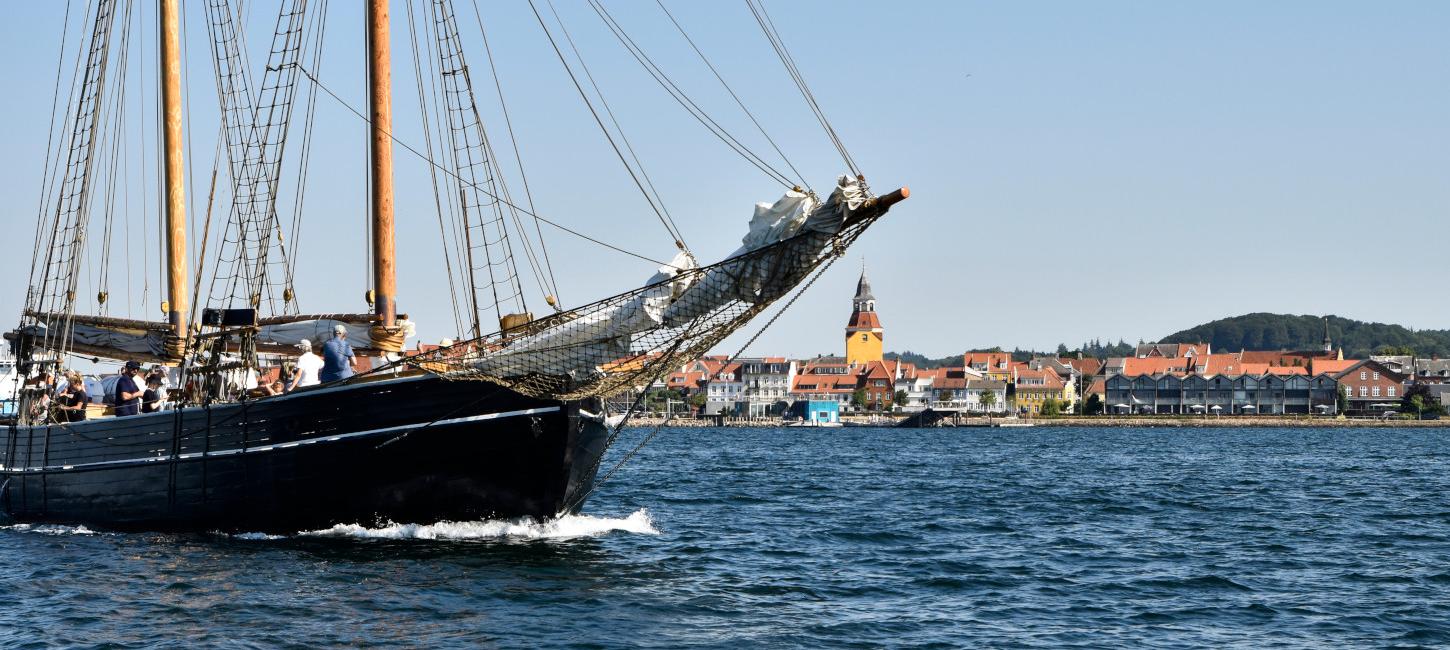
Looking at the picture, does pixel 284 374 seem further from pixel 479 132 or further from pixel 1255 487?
pixel 1255 487

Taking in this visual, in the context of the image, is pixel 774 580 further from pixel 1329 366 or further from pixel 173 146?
pixel 1329 366

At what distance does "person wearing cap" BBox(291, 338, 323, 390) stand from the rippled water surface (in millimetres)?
2194

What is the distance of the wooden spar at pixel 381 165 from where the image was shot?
23.7m

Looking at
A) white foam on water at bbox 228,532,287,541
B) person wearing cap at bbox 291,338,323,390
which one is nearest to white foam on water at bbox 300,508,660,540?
white foam on water at bbox 228,532,287,541

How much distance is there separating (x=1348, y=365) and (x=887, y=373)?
2115 inches

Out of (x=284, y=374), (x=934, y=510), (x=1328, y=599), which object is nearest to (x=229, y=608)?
(x=284, y=374)

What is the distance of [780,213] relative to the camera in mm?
18641

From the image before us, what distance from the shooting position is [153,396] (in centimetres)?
2420

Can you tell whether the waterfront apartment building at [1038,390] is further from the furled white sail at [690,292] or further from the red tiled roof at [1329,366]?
the furled white sail at [690,292]

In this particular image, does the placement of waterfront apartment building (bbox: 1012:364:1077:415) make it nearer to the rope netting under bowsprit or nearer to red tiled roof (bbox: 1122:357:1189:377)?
red tiled roof (bbox: 1122:357:1189:377)

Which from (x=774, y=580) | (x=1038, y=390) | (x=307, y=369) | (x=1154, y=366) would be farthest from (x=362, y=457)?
(x=1154, y=366)

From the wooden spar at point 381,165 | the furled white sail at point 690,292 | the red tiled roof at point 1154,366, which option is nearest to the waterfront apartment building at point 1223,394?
the red tiled roof at point 1154,366

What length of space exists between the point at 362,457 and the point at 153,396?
521 centimetres

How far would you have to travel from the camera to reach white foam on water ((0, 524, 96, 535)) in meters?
24.4
